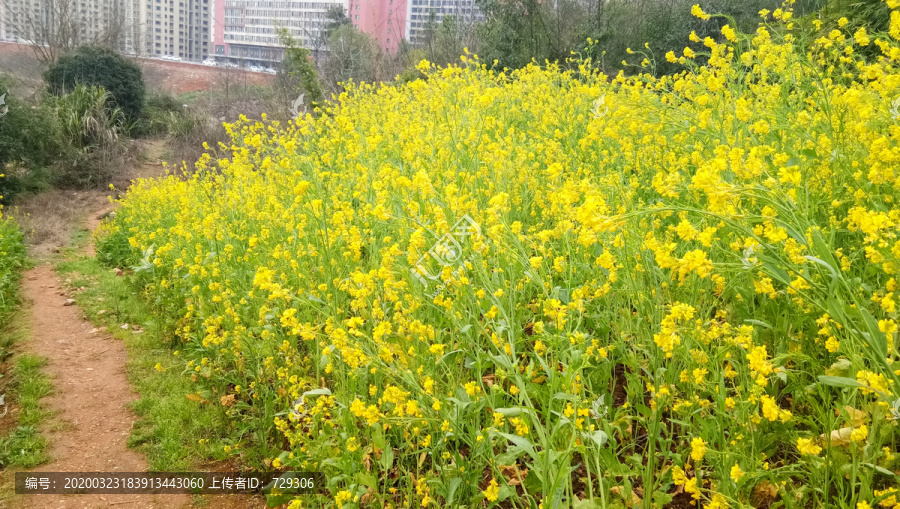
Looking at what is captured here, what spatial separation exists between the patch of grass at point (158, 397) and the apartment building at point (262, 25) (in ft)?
62.0

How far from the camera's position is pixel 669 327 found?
145cm

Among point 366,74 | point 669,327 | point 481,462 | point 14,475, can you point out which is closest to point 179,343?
point 14,475

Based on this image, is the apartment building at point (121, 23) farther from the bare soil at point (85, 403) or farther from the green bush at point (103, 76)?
the bare soil at point (85, 403)

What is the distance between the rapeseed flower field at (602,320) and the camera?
1395 mm

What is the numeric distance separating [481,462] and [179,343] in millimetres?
3574

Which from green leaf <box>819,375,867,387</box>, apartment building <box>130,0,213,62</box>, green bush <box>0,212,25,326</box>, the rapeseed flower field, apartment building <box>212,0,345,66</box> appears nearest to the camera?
green leaf <box>819,375,867,387</box>

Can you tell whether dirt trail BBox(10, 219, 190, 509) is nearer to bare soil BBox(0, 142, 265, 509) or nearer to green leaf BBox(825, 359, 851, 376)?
bare soil BBox(0, 142, 265, 509)

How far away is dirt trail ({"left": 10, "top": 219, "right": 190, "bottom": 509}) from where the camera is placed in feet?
9.54

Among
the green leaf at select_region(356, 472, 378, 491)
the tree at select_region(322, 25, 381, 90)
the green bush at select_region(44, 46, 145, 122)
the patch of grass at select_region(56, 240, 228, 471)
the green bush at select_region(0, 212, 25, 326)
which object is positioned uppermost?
the tree at select_region(322, 25, 381, 90)

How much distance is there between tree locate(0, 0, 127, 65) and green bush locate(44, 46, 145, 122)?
241 centimetres

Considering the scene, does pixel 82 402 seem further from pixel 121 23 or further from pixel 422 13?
pixel 121 23

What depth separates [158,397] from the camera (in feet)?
12.6

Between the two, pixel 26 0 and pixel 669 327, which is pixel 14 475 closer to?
pixel 669 327

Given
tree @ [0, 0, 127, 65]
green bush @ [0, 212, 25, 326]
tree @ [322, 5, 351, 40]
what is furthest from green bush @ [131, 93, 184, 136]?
green bush @ [0, 212, 25, 326]
